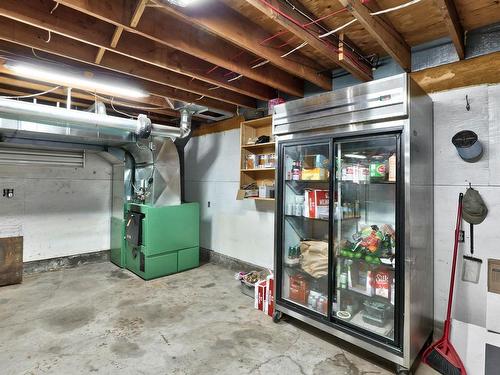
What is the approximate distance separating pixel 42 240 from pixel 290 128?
4.28 m

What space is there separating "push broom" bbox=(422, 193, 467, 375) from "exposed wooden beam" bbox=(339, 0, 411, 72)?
50.5 inches

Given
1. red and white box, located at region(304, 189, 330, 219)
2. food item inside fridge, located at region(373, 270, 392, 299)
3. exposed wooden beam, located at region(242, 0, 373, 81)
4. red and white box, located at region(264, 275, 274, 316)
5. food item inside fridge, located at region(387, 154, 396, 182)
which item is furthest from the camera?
red and white box, located at region(264, 275, 274, 316)

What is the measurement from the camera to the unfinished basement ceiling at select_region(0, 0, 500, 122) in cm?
187

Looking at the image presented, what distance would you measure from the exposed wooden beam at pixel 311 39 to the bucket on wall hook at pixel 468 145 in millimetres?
1004

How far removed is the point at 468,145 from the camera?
7.29 ft

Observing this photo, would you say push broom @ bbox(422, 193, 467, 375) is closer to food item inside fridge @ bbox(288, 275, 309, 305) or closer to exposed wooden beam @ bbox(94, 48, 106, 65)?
food item inside fridge @ bbox(288, 275, 309, 305)

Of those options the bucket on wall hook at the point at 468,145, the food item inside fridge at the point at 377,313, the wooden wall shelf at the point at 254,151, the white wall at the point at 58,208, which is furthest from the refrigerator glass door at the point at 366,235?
the white wall at the point at 58,208

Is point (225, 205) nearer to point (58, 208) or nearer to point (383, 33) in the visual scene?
point (58, 208)

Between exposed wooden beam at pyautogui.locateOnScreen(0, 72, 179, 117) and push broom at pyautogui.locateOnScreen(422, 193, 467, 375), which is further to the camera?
exposed wooden beam at pyautogui.locateOnScreen(0, 72, 179, 117)

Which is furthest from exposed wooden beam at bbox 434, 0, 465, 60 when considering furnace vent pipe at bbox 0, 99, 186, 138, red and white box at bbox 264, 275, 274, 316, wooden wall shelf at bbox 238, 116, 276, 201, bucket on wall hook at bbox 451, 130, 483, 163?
furnace vent pipe at bbox 0, 99, 186, 138

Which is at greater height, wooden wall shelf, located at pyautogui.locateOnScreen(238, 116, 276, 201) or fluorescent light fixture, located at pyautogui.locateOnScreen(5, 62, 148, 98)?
fluorescent light fixture, located at pyautogui.locateOnScreen(5, 62, 148, 98)

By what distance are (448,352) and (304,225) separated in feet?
5.16

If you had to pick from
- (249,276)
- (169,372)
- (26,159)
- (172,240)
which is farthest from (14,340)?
(26,159)

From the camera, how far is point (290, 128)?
263 centimetres
